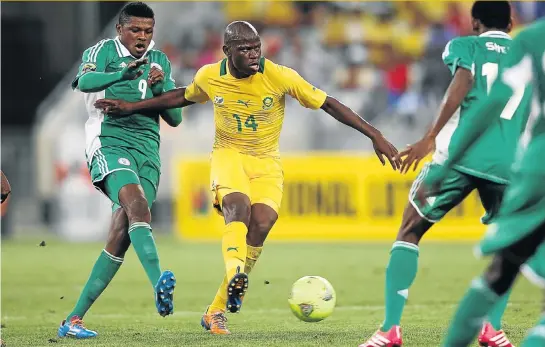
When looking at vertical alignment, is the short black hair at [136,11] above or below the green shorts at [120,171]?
above

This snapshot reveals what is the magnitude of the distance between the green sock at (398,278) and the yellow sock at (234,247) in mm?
1140

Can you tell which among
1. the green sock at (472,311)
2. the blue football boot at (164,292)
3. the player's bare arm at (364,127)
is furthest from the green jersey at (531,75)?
the blue football boot at (164,292)

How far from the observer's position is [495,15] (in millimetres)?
6293

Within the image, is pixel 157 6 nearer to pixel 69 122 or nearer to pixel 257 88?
pixel 69 122

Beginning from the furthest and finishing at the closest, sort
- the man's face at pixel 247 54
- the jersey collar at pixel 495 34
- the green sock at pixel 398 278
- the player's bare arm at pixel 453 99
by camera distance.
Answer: the man's face at pixel 247 54 < the jersey collar at pixel 495 34 < the green sock at pixel 398 278 < the player's bare arm at pixel 453 99

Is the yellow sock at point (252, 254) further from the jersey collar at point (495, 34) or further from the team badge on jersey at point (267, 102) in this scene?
the jersey collar at point (495, 34)

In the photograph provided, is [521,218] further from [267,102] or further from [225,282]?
[225,282]

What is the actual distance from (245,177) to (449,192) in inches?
67.3

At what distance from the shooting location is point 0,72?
23.8 m

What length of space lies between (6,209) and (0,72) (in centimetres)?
534

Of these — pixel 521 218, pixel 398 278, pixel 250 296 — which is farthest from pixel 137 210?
pixel 250 296

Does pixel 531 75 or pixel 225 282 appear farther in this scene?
pixel 225 282

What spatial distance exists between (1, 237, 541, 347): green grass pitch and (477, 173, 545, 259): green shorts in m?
2.24

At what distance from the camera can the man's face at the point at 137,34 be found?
737cm
